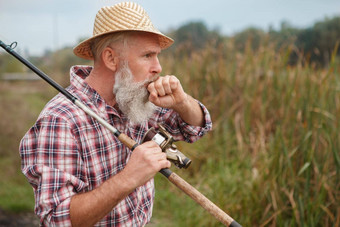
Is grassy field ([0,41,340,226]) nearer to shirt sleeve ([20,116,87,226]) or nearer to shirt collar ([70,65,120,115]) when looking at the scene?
shirt collar ([70,65,120,115])

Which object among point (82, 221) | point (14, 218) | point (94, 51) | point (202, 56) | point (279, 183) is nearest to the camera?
point (82, 221)

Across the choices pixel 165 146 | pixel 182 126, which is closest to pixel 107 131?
pixel 165 146

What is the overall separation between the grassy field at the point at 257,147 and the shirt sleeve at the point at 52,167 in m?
2.04

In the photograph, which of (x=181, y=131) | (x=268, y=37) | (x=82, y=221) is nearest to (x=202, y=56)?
(x=268, y=37)

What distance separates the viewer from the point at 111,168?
82.6 inches

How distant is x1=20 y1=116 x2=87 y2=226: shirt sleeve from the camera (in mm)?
1731

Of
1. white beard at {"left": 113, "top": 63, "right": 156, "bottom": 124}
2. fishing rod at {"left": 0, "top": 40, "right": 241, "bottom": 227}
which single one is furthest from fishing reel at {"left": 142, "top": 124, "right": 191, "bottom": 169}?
white beard at {"left": 113, "top": 63, "right": 156, "bottom": 124}

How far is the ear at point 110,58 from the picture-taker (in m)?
2.20

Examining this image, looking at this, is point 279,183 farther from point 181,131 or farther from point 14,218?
point 14,218

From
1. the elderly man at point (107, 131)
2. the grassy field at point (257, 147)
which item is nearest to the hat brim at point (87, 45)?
the elderly man at point (107, 131)

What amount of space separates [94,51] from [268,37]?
4.09m

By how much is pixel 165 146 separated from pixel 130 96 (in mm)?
396

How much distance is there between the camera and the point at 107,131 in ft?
6.87

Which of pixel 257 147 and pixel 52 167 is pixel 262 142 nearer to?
pixel 257 147
